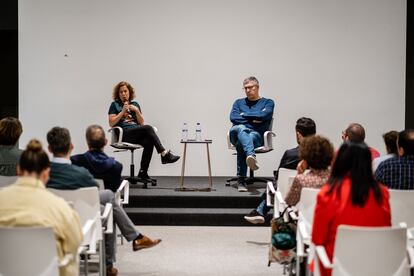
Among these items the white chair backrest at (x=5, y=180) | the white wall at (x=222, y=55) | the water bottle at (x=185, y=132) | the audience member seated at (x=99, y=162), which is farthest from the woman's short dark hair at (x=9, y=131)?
the white wall at (x=222, y=55)

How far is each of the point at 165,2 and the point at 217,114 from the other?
168 cm

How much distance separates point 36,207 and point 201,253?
119 inches

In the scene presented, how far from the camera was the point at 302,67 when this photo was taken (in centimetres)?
966

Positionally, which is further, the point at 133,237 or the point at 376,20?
the point at 376,20

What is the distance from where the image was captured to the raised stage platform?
7625 millimetres

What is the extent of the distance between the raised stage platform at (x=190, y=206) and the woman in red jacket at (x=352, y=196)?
401 cm

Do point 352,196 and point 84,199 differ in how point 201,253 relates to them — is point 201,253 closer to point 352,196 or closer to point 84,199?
point 84,199

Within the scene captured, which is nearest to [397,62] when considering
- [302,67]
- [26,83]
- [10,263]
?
[302,67]

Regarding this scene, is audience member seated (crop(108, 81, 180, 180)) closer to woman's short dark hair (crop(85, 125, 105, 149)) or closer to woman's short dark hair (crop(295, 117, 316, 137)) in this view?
woman's short dark hair (crop(295, 117, 316, 137))

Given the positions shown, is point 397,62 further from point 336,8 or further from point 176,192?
point 176,192

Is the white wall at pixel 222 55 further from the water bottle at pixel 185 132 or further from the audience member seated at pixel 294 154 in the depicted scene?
the audience member seated at pixel 294 154

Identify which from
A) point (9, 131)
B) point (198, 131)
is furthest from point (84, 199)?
point (198, 131)

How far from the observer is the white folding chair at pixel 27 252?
11.2 feet

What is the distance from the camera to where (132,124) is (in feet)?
28.0
